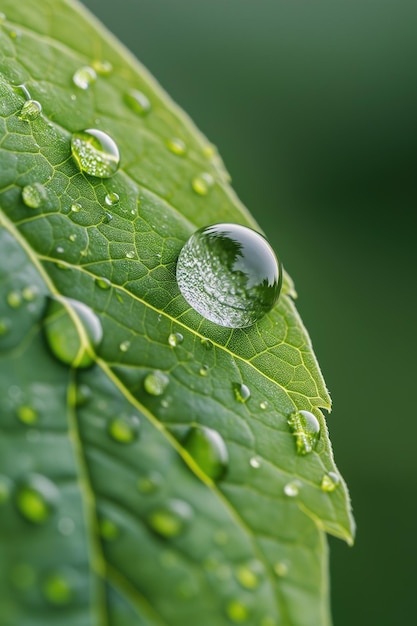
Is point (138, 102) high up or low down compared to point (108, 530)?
up

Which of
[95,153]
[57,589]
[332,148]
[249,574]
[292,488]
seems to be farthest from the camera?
[332,148]

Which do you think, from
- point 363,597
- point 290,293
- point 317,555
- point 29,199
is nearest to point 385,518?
point 363,597

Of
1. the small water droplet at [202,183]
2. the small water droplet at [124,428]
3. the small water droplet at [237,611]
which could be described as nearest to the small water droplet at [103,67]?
the small water droplet at [202,183]

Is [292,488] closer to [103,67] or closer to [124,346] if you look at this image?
[124,346]

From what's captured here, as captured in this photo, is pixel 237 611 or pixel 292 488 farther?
pixel 292 488

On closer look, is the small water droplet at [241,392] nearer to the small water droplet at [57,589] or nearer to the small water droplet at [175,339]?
the small water droplet at [175,339]

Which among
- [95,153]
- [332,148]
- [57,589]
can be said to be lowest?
[332,148]

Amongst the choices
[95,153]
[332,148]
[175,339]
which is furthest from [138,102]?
[332,148]
